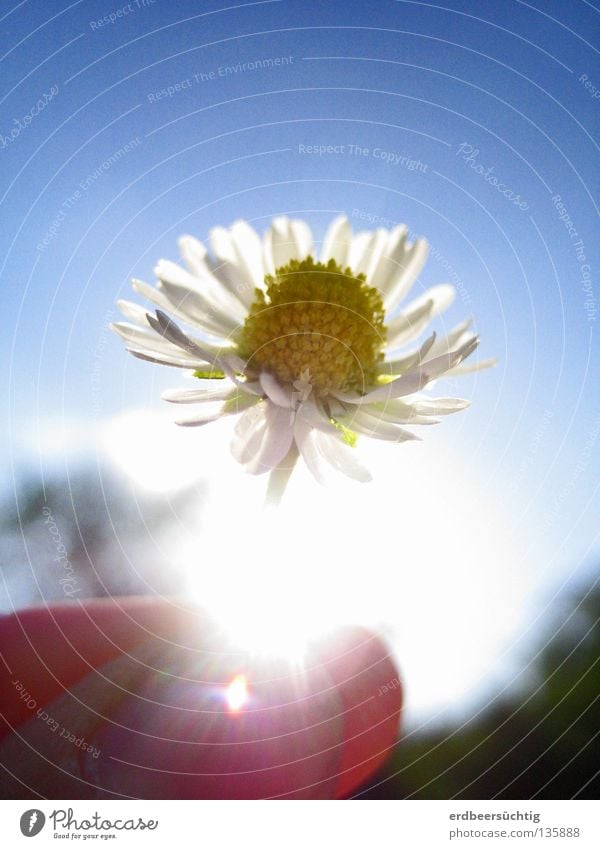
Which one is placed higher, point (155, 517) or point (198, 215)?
point (198, 215)

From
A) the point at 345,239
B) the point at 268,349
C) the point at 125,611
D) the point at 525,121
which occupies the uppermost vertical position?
the point at 525,121

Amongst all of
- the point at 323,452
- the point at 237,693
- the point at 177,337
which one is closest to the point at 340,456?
the point at 323,452

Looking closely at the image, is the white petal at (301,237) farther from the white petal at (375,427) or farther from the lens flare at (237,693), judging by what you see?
the lens flare at (237,693)

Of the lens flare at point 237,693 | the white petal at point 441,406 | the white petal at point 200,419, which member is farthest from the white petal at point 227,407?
the lens flare at point 237,693

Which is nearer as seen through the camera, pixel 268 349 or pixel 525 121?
pixel 268 349

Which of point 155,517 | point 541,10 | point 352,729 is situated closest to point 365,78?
point 541,10

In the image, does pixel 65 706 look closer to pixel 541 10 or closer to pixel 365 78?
pixel 365 78

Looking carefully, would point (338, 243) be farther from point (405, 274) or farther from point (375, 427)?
point (375, 427)

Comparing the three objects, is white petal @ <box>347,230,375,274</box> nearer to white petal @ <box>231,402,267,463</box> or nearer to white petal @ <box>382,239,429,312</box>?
white petal @ <box>382,239,429,312</box>
